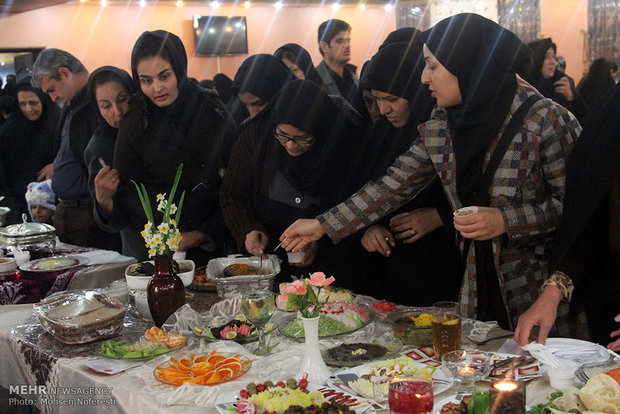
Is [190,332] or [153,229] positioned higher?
[153,229]

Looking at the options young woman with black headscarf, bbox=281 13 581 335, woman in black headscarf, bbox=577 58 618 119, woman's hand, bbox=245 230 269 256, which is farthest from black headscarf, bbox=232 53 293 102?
woman in black headscarf, bbox=577 58 618 119

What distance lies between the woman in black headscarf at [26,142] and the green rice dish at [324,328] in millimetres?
4195

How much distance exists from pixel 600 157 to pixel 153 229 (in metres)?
1.32

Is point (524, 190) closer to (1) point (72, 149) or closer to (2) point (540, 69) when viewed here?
(1) point (72, 149)

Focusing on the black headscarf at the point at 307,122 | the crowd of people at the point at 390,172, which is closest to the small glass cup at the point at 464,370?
the crowd of people at the point at 390,172

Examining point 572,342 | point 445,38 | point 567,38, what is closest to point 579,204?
point 572,342

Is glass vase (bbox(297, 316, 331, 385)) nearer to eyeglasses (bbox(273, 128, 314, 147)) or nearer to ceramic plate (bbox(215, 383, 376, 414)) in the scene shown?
ceramic plate (bbox(215, 383, 376, 414))

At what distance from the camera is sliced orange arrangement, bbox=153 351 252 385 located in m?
1.60

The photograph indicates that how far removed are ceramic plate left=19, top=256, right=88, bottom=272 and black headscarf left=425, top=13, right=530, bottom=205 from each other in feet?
5.76

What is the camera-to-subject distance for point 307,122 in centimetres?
265

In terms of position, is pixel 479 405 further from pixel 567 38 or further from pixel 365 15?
pixel 365 15

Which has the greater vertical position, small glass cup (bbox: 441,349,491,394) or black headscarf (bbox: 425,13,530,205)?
black headscarf (bbox: 425,13,530,205)

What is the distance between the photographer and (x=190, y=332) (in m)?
1.98


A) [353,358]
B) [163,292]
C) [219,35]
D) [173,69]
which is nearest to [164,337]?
[163,292]
